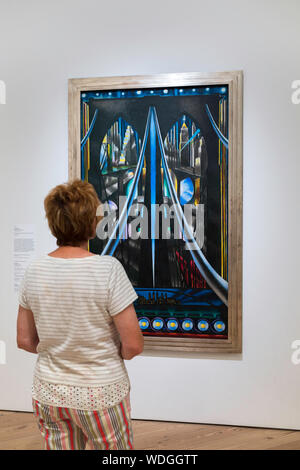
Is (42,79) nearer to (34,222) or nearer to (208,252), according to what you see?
(34,222)

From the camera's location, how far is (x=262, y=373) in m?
2.93

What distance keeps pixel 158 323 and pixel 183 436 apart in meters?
0.71

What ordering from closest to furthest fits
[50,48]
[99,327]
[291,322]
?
[99,327]
[291,322]
[50,48]

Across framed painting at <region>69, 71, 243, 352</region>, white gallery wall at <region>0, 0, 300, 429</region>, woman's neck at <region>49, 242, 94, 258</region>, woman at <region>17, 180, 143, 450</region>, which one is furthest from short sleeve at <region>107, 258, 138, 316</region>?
white gallery wall at <region>0, 0, 300, 429</region>

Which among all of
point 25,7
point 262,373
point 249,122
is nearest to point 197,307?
point 262,373

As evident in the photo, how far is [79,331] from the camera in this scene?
152 centimetres

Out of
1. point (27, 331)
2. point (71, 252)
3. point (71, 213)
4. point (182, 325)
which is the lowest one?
point (182, 325)

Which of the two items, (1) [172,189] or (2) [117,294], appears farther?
(1) [172,189]

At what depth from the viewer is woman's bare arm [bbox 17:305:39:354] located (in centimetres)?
168

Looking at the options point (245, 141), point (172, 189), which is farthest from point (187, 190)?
point (245, 141)

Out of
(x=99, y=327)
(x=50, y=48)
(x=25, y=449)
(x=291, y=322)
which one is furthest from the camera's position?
(x=50, y=48)

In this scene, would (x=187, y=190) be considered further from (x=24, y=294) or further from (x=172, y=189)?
(x=24, y=294)

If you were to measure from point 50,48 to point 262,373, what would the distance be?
102 inches

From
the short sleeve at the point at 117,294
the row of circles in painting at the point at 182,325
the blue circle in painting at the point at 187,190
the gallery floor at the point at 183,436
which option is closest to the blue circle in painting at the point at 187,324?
the row of circles in painting at the point at 182,325
